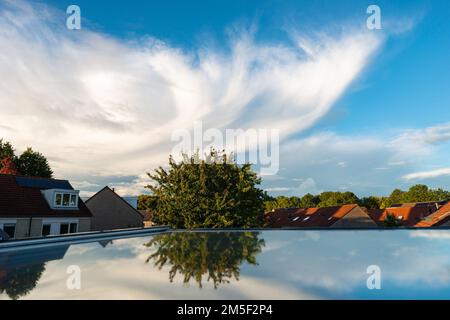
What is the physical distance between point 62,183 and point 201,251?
36.2 metres

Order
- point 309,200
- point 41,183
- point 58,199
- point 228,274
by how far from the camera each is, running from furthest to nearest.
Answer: point 309,200 < point 41,183 < point 58,199 < point 228,274

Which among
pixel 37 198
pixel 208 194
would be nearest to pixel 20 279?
pixel 208 194

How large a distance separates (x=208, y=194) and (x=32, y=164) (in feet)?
146

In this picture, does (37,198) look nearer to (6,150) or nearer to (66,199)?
(66,199)

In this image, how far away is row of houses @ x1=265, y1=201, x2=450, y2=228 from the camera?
51.3m

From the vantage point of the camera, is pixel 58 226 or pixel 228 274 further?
pixel 58 226

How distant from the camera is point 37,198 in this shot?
31391 mm

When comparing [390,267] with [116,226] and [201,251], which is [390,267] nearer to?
[201,251]

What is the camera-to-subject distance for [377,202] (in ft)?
356

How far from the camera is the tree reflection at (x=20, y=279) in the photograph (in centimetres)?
321

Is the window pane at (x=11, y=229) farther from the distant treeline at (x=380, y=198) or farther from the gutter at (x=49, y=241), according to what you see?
the distant treeline at (x=380, y=198)

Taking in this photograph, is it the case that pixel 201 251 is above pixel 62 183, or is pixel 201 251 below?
below
